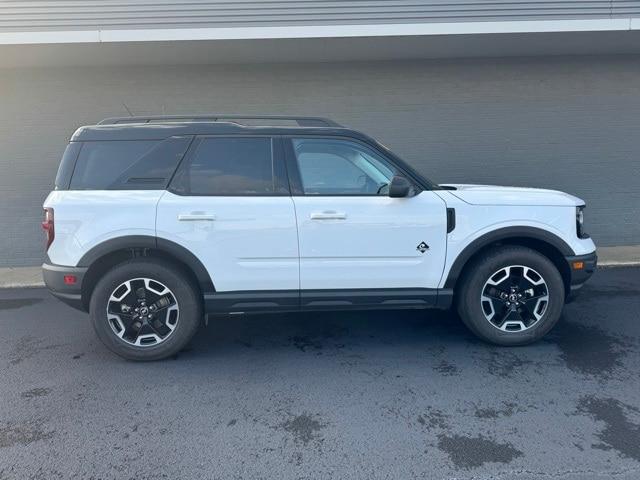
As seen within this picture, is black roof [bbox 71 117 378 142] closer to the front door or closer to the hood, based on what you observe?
the front door

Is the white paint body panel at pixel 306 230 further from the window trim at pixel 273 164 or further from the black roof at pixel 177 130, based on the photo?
the black roof at pixel 177 130

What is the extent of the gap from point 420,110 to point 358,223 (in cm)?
457

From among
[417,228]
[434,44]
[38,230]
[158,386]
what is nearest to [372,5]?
[434,44]

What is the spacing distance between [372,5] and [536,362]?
16.1 ft

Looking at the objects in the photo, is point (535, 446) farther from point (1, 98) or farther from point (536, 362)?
point (1, 98)

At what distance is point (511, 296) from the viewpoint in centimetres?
429

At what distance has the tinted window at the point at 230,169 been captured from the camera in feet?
13.5

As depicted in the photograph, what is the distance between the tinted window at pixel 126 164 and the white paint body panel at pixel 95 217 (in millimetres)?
116

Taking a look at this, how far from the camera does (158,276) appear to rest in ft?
13.4

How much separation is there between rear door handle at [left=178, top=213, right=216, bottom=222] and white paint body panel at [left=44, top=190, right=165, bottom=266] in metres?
0.23

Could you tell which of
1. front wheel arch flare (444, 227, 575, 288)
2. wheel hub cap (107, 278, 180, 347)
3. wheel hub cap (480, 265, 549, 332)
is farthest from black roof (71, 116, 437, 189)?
wheel hub cap (107, 278, 180, 347)

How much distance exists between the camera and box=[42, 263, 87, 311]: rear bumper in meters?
4.03

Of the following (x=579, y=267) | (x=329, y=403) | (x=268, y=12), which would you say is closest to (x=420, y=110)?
(x=268, y=12)

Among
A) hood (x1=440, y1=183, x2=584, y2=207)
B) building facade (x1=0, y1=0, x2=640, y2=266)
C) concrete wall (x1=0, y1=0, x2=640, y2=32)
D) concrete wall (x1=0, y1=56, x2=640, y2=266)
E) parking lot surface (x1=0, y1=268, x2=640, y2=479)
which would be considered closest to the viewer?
parking lot surface (x1=0, y1=268, x2=640, y2=479)
